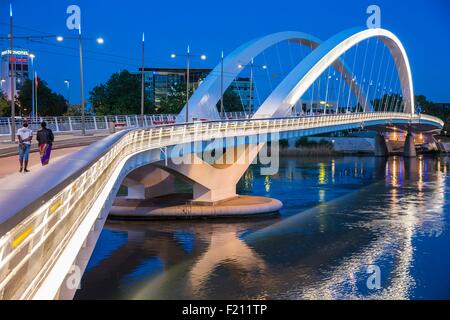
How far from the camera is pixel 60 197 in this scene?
8.47m

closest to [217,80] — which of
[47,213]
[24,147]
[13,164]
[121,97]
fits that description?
[121,97]

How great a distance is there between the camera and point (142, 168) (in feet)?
118

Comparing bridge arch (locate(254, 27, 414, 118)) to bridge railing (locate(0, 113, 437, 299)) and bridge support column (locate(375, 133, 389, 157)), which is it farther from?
bridge support column (locate(375, 133, 389, 157))

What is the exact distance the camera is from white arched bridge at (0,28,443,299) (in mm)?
6504

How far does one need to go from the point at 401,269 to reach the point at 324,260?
2851 millimetres

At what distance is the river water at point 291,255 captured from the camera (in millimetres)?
20484

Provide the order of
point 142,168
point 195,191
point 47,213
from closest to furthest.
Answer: point 47,213, point 142,168, point 195,191

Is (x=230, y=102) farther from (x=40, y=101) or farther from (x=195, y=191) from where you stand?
(x=195, y=191)

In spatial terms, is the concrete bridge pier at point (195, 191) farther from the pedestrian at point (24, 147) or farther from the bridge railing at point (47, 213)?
the pedestrian at point (24, 147)

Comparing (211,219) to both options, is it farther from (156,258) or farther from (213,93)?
(213,93)

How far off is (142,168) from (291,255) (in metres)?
12.6

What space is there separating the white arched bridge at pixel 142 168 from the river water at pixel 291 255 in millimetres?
3279

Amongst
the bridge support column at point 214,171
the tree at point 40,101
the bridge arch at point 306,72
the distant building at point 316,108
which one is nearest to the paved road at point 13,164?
the bridge support column at point 214,171
